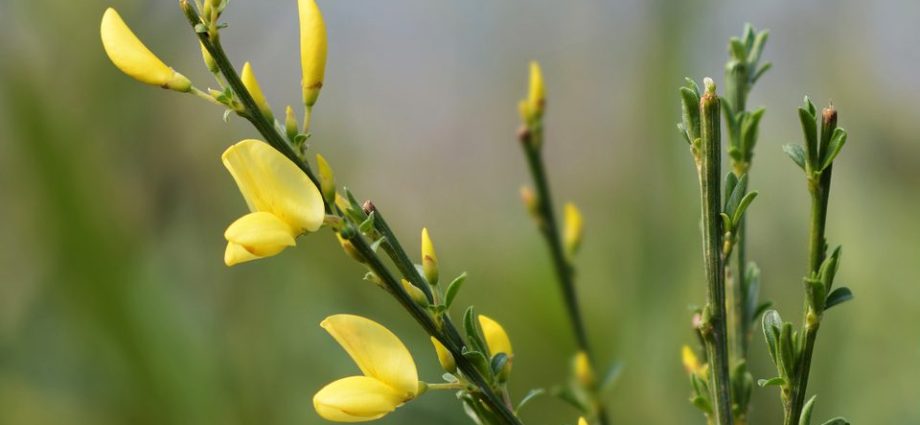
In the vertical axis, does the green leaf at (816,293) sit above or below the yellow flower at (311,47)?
below

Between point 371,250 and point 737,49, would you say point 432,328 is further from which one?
point 737,49

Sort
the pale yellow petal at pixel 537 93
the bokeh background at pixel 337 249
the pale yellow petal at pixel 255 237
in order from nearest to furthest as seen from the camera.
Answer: the pale yellow petal at pixel 255 237
the pale yellow petal at pixel 537 93
the bokeh background at pixel 337 249

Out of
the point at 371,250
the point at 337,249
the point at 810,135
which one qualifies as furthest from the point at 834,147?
the point at 337,249

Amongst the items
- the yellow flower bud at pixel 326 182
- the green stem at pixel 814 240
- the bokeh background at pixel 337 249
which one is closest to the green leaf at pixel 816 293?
the green stem at pixel 814 240

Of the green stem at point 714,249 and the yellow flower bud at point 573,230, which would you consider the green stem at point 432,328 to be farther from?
the yellow flower bud at point 573,230

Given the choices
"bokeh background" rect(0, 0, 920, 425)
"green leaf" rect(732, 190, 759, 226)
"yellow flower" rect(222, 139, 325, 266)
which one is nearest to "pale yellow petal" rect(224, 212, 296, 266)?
"yellow flower" rect(222, 139, 325, 266)

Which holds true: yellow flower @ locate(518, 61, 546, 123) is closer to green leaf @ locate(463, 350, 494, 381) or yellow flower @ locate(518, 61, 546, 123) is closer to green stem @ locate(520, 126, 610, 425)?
green stem @ locate(520, 126, 610, 425)

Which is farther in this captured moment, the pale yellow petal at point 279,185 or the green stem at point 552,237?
the green stem at point 552,237

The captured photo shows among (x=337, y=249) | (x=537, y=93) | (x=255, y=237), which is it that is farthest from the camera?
(x=337, y=249)
